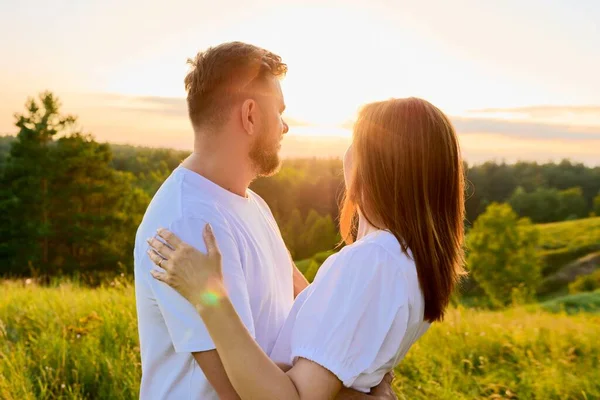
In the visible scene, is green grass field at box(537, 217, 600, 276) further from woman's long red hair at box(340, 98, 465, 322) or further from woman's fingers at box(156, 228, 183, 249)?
woman's fingers at box(156, 228, 183, 249)

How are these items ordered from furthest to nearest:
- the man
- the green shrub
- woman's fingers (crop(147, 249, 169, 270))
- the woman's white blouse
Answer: the green shrub, the man, woman's fingers (crop(147, 249, 169, 270)), the woman's white blouse

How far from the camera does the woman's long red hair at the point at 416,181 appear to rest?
2.49 meters

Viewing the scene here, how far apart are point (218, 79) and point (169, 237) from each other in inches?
34.6

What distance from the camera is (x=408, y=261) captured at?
2424 millimetres

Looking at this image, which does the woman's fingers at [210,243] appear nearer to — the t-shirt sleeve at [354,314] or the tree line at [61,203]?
the t-shirt sleeve at [354,314]

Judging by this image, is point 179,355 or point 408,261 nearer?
point 408,261

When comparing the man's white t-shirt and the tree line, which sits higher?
the man's white t-shirt

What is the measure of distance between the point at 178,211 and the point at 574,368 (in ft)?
14.8

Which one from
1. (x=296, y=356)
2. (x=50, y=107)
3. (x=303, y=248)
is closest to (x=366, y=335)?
(x=296, y=356)

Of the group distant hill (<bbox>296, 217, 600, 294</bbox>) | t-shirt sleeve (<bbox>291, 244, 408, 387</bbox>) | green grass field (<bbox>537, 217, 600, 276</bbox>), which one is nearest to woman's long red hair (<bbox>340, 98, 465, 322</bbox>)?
t-shirt sleeve (<bbox>291, 244, 408, 387</bbox>)

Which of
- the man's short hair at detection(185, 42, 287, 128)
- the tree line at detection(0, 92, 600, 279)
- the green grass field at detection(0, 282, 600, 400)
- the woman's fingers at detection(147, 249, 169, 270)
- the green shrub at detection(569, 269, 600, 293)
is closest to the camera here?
the woman's fingers at detection(147, 249, 169, 270)

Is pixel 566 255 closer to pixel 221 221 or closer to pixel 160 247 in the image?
pixel 221 221

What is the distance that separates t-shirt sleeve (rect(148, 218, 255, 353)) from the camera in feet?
8.26

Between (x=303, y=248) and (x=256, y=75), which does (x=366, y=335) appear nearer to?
(x=256, y=75)
